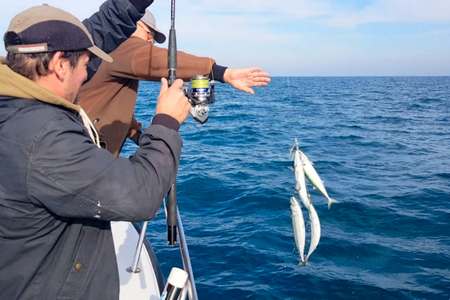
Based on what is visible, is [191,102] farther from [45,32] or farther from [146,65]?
[45,32]

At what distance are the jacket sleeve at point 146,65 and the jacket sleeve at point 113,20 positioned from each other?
0.51ft

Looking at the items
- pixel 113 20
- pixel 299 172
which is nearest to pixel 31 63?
pixel 113 20

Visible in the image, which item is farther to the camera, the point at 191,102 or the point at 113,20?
the point at 113,20

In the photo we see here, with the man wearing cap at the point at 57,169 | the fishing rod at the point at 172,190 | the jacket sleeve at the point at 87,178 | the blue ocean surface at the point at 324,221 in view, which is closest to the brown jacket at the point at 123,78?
the fishing rod at the point at 172,190

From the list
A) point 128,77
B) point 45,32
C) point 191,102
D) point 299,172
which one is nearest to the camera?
point 45,32

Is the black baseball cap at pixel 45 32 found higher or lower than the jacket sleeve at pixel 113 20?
lower

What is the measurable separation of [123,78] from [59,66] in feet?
5.99

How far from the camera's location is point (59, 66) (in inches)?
77.7

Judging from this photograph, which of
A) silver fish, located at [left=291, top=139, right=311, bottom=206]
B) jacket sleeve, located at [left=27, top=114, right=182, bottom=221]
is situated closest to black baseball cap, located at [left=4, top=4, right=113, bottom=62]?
jacket sleeve, located at [left=27, top=114, right=182, bottom=221]

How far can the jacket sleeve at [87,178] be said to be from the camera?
5.75 ft

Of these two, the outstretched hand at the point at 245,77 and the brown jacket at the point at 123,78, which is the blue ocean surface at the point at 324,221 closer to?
the brown jacket at the point at 123,78

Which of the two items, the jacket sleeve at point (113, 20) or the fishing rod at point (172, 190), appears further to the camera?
the jacket sleeve at point (113, 20)

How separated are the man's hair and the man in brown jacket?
1633 mm

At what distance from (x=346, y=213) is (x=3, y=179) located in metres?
7.23
